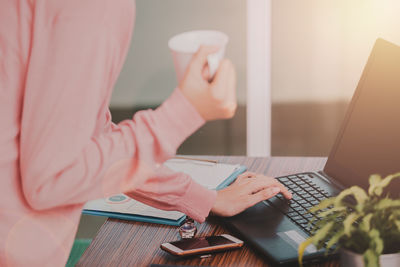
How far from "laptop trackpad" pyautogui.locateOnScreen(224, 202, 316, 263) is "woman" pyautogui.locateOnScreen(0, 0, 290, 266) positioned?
0.27 m

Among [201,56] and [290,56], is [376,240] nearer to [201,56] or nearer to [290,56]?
[201,56]

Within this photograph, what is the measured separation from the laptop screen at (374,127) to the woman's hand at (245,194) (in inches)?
7.0

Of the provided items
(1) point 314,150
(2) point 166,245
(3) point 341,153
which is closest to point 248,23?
(1) point 314,150

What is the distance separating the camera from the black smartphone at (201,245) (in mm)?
902

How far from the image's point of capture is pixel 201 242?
935 millimetres

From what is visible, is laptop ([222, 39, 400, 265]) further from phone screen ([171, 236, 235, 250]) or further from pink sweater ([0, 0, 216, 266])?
pink sweater ([0, 0, 216, 266])

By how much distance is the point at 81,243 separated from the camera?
2.26 meters

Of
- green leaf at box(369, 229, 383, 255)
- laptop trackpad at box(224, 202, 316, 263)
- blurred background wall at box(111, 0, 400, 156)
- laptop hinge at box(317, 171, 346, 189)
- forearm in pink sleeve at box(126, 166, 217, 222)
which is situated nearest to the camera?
green leaf at box(369, 229, 383, 255)

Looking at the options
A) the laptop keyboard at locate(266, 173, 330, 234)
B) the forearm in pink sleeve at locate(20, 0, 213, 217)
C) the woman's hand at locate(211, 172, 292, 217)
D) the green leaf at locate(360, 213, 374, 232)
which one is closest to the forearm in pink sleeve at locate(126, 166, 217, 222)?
the woman's hand at locate(211, 172, 292, 217)

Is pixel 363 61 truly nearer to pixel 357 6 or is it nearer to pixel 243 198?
pixel 357 6

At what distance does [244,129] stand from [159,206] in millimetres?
1447

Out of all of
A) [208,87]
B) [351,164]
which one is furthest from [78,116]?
[351,164]

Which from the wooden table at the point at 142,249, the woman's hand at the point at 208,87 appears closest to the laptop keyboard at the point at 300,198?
the wooden table at the point at 142,249

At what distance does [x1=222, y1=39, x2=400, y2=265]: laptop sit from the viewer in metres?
0.96
